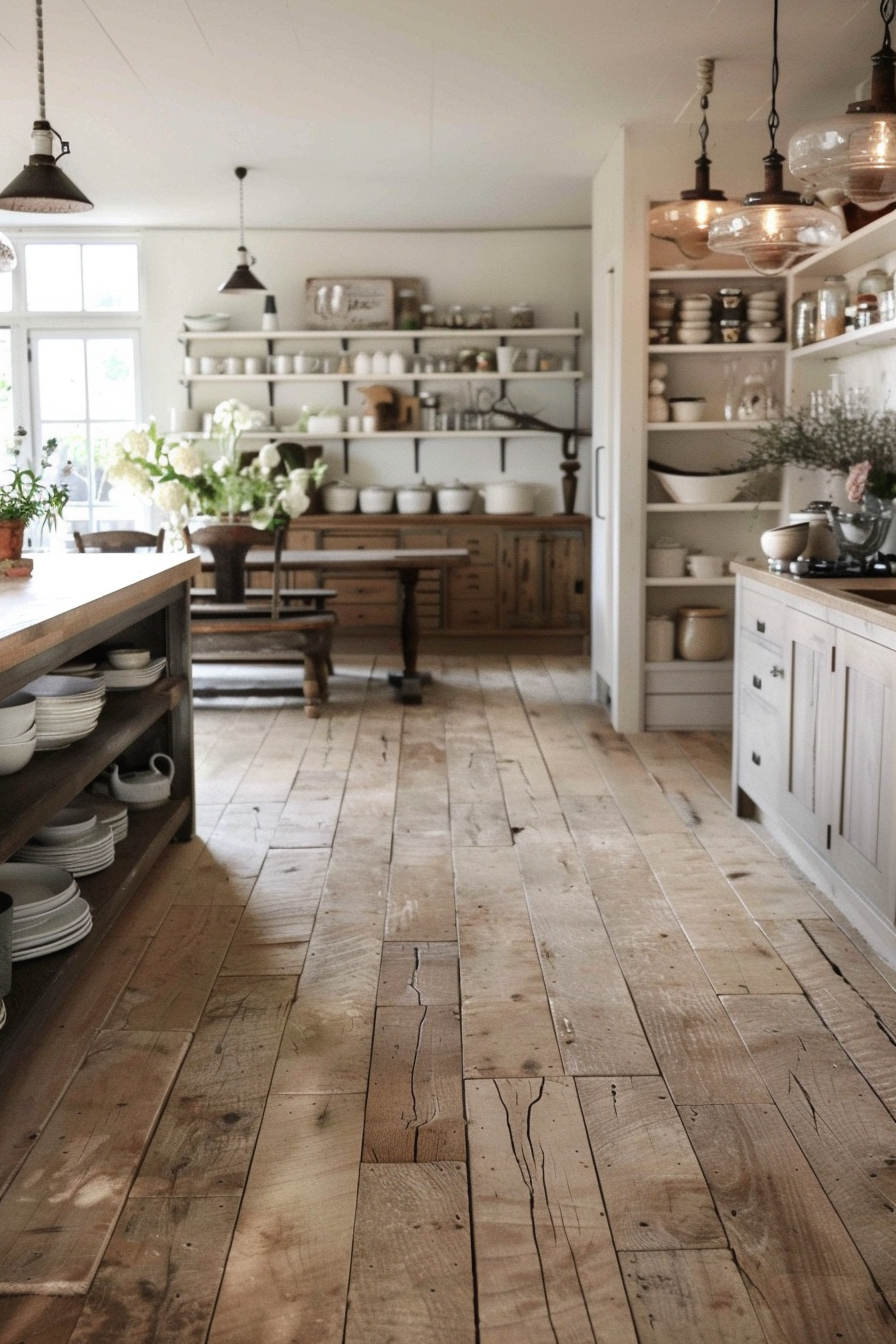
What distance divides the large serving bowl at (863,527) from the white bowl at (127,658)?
89.0 inches

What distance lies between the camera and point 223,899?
11.9ft

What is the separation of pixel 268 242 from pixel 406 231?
3.03 feet

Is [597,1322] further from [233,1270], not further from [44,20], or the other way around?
[44,20]

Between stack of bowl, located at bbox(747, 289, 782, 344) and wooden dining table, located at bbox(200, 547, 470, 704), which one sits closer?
stack of bowl, located at bbox(747, 289, 782, 344)

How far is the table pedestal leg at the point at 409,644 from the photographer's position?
6.79 metres

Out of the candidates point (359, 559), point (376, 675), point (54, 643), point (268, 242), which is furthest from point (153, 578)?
point (268, 242)

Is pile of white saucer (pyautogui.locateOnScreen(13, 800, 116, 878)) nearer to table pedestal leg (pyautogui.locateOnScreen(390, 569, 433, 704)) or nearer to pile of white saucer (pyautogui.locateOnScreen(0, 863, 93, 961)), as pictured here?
pile of white saucer (pyautogui.locateOnScreen(0, 863, 93, 961))

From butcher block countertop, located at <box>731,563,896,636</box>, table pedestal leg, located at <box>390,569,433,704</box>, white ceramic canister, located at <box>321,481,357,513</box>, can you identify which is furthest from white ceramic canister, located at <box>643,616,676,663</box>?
white ceramic canister, located at <box>321,481,357,513</box>

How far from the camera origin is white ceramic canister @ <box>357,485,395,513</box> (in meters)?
8.56

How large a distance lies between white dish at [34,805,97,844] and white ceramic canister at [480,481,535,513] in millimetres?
5555

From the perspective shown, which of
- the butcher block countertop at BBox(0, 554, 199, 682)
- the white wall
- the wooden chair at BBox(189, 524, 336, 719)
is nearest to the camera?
the butcher block countertop at BBox(0, 554, 199, 682)

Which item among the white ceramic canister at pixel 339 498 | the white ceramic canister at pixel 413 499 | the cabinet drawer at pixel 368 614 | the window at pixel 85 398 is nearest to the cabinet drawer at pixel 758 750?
the cabinet drawer at pixel 368 614

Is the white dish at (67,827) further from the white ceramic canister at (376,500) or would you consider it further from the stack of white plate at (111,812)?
the white ceramic canister at (376,500)

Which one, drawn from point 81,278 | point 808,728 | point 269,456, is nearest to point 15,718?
point 808,728
